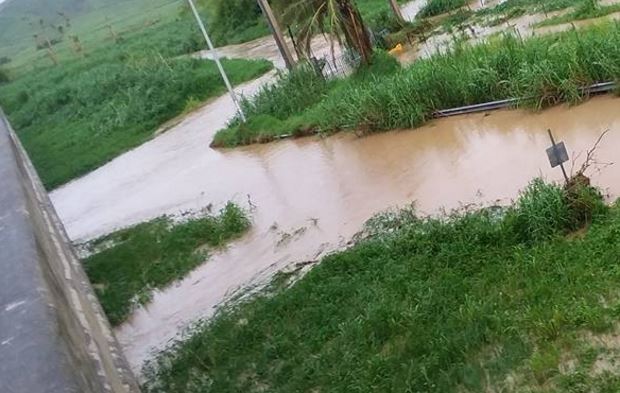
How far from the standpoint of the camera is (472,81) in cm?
1240

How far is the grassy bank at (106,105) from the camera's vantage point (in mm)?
23547

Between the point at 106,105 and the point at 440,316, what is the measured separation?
23746 mm

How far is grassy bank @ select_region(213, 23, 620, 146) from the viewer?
11.0 meters

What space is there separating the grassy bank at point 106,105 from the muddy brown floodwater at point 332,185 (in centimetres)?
769

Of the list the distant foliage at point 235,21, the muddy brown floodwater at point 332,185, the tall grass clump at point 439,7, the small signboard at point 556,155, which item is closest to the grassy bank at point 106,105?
the distant foliage at point 235,21

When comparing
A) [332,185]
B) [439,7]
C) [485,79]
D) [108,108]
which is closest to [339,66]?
[439,7]

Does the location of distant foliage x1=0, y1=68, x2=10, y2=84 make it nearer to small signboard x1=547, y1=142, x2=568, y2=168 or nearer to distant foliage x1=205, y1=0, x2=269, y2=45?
distant foliage x1=205, y1=0, x2=269, y2=45

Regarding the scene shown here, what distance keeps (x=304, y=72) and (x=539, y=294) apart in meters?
12.5

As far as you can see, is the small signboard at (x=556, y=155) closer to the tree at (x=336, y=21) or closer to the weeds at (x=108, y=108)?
the tree at (x=336, y=21)

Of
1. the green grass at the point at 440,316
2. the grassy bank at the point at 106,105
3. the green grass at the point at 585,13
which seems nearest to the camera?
the green grass at the point at 440,316

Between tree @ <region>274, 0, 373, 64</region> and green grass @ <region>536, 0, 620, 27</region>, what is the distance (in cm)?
361

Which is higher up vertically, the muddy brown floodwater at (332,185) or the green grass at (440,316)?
the green grass at (440,316)

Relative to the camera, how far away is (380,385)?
19.1 feet

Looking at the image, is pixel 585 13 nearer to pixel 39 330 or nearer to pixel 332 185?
pixel 332 185
